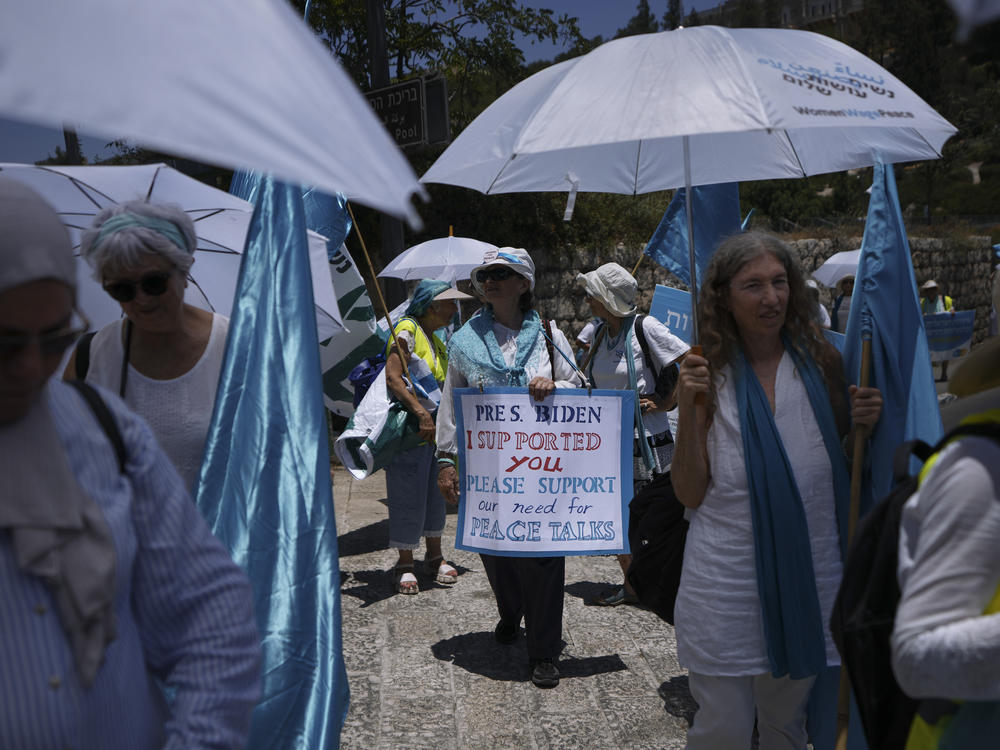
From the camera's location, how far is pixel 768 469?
8.86ft

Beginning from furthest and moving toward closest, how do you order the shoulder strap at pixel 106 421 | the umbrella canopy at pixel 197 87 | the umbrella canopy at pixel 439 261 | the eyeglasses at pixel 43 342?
the umbrella canopy at pixel 439 261 → the shoulder strap at pixel 106 421 → the eyeglasses at pixel 43 342 → the umbrella canopy at pixel 197 87

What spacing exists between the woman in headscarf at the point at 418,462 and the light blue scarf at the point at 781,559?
330 centimetres

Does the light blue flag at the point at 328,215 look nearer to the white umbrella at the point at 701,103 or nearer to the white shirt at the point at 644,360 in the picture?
the white umbrella at the point at 701,103

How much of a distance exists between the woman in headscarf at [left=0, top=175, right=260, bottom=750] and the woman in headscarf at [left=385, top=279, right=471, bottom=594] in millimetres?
4351

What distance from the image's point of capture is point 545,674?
443cm

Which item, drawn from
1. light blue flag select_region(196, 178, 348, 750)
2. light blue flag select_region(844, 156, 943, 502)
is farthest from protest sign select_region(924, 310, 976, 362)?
light blue flag select_region(196, 178, 348, 750)

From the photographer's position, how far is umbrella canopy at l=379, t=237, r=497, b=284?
8047 mm

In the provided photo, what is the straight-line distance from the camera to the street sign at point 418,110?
763 centimetres

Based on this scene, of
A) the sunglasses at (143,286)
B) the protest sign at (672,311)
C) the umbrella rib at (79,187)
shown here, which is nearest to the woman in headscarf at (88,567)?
the sunglasses at (143,286)

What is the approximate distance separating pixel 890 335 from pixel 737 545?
73 centimetres

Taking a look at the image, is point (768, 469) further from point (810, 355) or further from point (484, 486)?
point (484, 486)

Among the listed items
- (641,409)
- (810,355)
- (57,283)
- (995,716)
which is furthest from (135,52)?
(641,409)

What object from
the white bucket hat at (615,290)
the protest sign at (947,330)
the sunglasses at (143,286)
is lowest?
the protest sign at (947,330)

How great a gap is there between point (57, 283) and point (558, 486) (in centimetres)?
346
